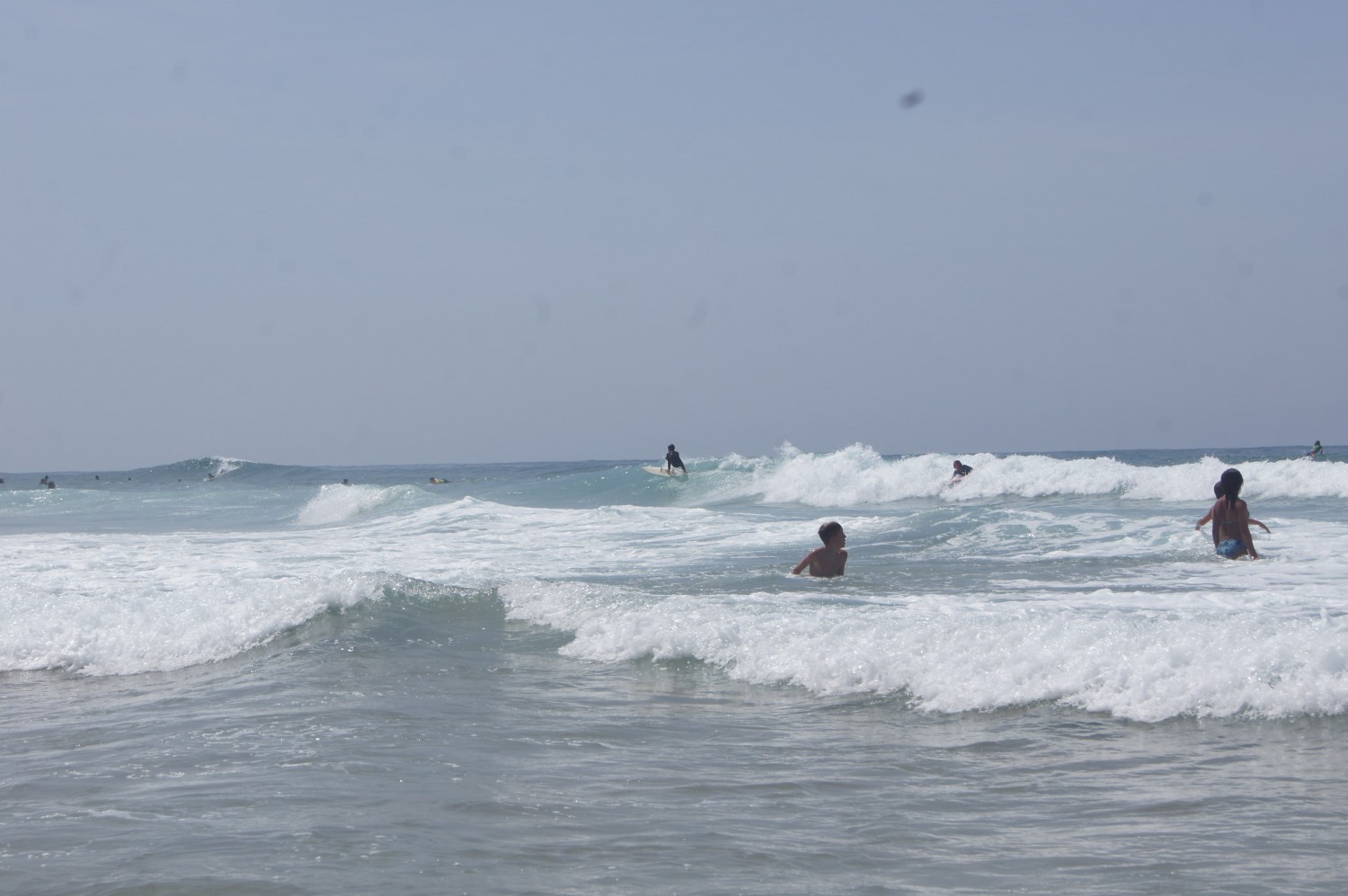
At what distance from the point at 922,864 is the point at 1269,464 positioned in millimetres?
24589

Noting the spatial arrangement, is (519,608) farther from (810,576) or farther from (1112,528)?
(1112,528)

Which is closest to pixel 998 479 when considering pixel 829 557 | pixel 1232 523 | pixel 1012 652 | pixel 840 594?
pixel 1232 523

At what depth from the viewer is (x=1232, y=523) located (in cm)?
1289

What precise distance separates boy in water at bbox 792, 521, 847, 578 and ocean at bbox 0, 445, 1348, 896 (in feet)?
1.03

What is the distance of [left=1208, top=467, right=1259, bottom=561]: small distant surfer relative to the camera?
12844mm

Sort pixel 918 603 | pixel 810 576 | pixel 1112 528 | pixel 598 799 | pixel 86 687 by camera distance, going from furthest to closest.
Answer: pixel 1112 528 < pixel 810 576 < pixel 918 603 < pixel 86 687 < pixel 598 799

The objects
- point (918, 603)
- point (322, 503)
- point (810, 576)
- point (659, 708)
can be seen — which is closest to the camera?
point (659, 708)

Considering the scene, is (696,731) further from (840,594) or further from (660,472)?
(660,472)

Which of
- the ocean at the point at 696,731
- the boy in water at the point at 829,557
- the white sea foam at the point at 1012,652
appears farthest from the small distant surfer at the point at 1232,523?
the boy in water at the point at 829,557

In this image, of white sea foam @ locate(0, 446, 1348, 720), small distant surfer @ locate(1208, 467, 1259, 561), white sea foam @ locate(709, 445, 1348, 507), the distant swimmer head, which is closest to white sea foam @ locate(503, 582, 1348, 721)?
white sea foam @ locate(0, 446, 1348, 720)

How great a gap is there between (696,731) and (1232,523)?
29.1 feet

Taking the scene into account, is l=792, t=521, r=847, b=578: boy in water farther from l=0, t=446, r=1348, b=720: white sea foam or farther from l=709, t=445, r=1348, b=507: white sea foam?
l=709, t=445, r=1348, b=507: white sea foam

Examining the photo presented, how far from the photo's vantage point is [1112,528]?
1702 centimetres

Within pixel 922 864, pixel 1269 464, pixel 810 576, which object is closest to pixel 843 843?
pixel 922 864
